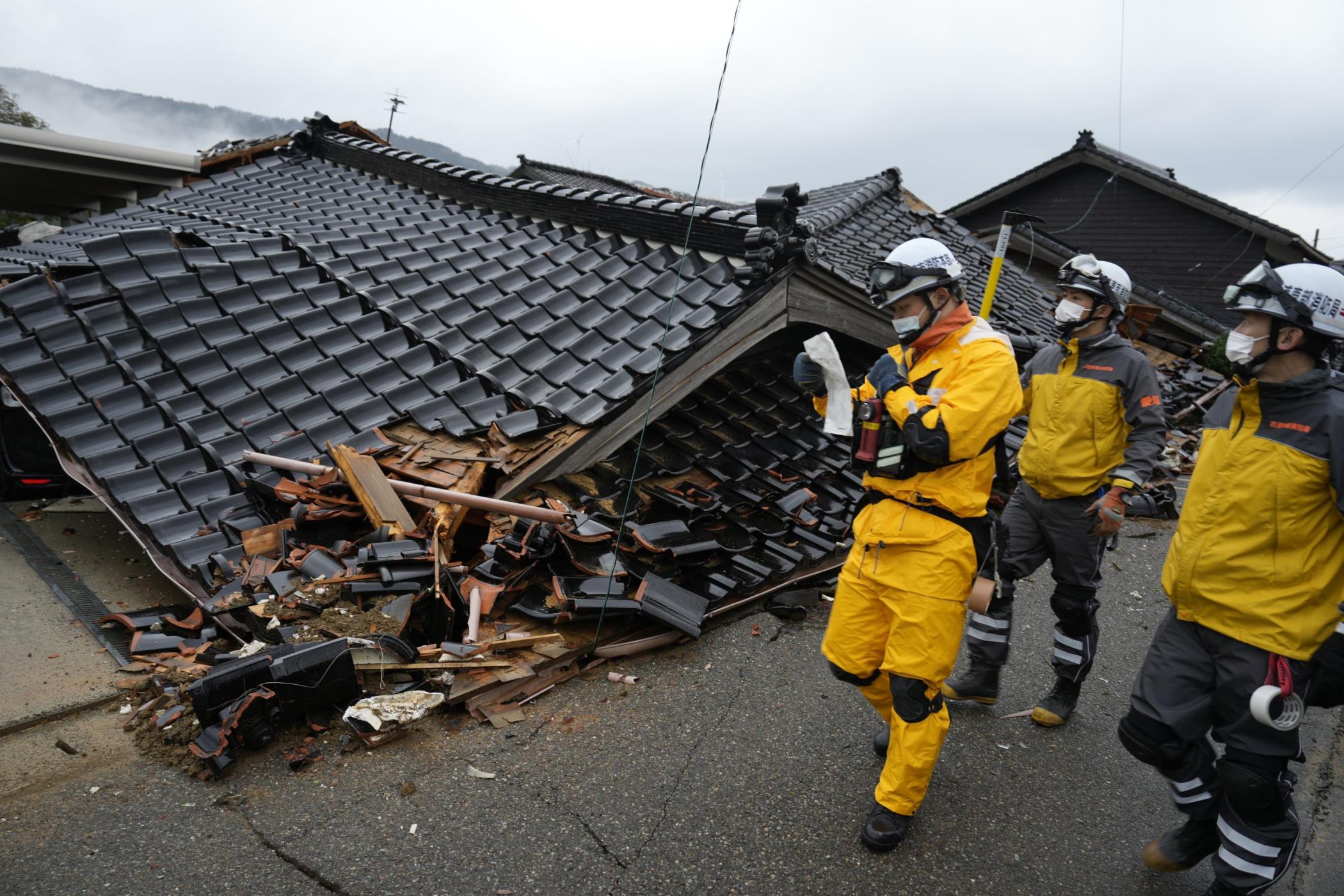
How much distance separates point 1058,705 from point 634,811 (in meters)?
2.42

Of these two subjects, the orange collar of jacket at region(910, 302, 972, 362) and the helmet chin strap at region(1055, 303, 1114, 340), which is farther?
the helmet chin strap at region(1055, 303, 1114, 340)

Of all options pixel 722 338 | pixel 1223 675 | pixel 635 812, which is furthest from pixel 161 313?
pixel 1223 675

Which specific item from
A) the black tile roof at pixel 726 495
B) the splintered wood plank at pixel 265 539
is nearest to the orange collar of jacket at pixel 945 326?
the black tile roof at pixel 726 495

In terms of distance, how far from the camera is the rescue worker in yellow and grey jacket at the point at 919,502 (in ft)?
9.64

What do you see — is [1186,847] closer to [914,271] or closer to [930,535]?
[930,535]

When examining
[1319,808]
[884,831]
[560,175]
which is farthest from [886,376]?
[560,175]

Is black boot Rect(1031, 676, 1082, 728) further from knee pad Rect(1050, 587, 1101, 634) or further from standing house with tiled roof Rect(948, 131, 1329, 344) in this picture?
standing house with tiled roof Rect(948, 131, 1329, 344)

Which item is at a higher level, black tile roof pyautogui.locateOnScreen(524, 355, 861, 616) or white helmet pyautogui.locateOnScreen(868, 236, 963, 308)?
white helmet pyautogui.locateOnScreen(868, 236, 963, 308)

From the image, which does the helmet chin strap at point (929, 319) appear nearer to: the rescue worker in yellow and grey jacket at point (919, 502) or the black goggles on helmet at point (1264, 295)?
the rescue worker in yellow and grey jacket at point (919, 502)

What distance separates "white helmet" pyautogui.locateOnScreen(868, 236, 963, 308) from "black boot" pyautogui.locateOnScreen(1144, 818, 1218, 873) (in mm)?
2312

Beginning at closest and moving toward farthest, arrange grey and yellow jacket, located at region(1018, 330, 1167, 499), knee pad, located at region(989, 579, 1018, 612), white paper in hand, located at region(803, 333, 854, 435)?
white paper in hand, located at region(803, 333, 854, 435), grey and yellow jacket, located at region(1018, 330, 1167, 499), knee pad, located at region(989, 579, 1018, 612)

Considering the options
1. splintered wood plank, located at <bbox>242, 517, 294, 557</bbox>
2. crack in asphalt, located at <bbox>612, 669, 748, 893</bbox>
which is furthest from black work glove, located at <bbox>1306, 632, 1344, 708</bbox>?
splintered wood plank, located at <bbox>242, 517, 294, 557</bbox>

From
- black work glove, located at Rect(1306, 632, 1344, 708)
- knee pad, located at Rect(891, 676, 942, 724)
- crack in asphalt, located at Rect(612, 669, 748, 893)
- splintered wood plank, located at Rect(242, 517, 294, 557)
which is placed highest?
black work glove, located at Rect(1306, 632, 1344, 708)

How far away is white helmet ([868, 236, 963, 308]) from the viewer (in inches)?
121
